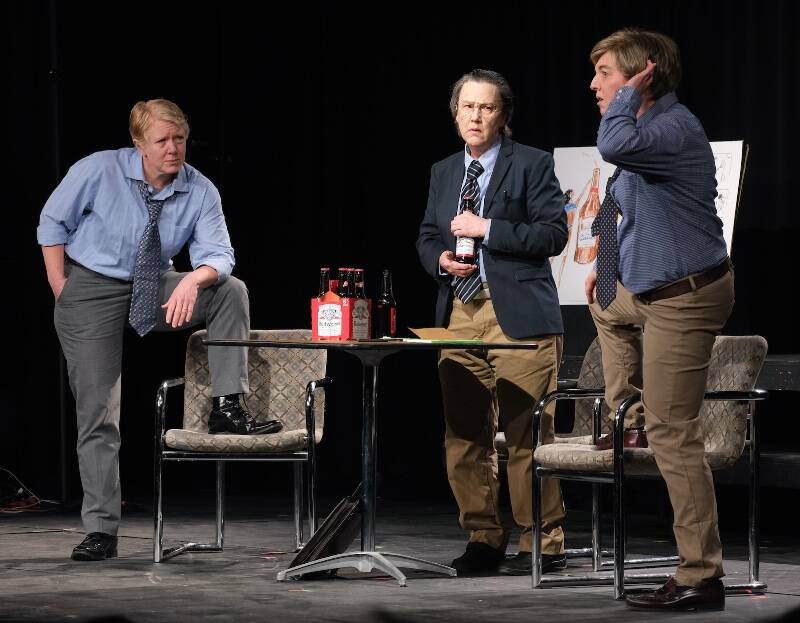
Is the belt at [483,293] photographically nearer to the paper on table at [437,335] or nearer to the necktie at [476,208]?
the necktie at [476,208]

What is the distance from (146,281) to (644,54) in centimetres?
180

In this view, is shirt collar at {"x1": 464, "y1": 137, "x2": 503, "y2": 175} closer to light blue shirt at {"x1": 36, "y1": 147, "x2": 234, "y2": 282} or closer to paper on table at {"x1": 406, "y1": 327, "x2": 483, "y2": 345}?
paper on table at {"x1": 406, "y1": 327, "x2": 483, "y2": 345}

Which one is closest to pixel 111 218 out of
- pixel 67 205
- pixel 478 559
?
pixel 67 205

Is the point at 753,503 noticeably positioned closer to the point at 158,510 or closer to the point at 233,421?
the point at 233,421

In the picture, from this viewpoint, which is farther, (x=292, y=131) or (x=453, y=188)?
(x=292, y=131)

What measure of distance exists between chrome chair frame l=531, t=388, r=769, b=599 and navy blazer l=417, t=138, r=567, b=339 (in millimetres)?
272

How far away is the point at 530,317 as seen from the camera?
4500mm

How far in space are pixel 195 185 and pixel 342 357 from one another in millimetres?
2397

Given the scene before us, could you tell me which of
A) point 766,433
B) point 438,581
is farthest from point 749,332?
point 438,581

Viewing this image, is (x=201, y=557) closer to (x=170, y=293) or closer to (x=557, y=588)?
(x=170, y=293)

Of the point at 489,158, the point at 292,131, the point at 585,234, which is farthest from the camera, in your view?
the point at 292,131

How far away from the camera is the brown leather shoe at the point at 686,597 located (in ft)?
12.6

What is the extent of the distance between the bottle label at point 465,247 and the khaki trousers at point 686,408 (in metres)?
0.72

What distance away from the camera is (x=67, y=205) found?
481 centimetres
